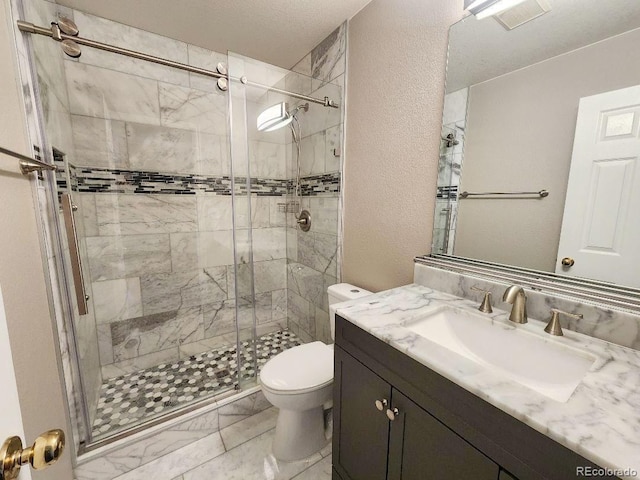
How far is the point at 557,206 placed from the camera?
0.92m

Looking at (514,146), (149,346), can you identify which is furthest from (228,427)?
Answer: (514,146)

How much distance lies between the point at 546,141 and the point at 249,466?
193cm

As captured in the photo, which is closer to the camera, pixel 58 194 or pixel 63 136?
pixel 58 194

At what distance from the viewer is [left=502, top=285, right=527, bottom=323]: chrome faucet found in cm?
88

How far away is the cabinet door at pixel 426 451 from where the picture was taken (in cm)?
61

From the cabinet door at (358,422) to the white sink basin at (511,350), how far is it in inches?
9.8

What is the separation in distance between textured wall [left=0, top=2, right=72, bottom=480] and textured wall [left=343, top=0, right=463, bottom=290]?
149cm

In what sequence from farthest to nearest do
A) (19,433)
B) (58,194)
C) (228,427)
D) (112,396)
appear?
(112,396) < (228,427) < (58,194) < (19,433)

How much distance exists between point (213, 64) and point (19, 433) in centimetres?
240

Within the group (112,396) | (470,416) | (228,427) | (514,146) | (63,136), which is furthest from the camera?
(112,396)

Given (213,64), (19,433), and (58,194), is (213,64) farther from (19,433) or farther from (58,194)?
(19,433)

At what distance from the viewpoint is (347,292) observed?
5.30 feet

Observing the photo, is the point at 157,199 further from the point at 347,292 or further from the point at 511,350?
the point at 511,350

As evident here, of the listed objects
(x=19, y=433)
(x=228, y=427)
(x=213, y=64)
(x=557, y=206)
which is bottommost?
(x=228, y=427)
